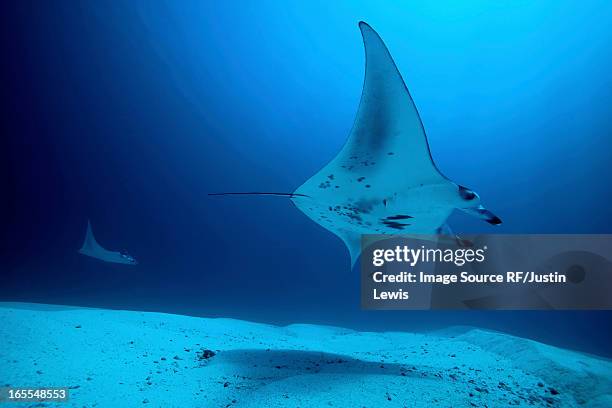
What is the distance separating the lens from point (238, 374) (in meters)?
2.73

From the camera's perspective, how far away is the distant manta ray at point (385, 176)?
264 cm

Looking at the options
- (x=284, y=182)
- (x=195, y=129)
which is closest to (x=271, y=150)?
(x=284, y=182)

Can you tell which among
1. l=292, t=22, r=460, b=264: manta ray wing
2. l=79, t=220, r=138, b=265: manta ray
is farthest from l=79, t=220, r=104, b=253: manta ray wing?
l=292, t=22, r=460, b=264: manta ray wing

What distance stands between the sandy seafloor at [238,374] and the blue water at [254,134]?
12.0m

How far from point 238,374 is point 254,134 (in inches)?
1009

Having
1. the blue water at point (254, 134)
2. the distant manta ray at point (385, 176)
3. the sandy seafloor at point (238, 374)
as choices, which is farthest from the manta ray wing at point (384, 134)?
the blue water at point (254, 134)

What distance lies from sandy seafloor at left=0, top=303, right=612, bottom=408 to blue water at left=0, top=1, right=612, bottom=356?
12.0 metres

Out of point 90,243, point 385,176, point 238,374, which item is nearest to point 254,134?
point 90,243

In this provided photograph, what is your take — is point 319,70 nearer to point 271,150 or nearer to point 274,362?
point 271,150

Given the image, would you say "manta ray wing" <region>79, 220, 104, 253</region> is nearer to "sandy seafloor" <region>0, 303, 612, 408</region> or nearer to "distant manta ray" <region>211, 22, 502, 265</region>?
"sandy seafloor" <region>0, 303, 612, 408</region>

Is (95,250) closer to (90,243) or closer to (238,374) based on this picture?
(90,243)

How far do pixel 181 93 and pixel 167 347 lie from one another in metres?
22.1

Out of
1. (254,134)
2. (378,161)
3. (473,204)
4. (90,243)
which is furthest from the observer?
(254,134)

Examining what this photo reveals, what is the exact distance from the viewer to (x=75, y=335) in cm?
306
